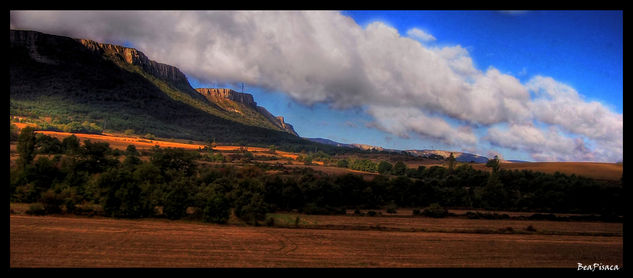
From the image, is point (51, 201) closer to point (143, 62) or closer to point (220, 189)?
point (220, 189)

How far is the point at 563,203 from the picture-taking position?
21500 millimetres

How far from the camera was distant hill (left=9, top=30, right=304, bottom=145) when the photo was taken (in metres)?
43.9

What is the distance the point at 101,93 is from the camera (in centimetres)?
6112

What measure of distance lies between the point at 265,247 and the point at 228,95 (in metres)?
126

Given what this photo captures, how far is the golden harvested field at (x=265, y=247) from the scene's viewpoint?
336 inches

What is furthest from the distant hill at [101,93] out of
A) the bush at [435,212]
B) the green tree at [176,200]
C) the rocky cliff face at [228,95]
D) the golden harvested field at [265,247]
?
the rocky cliff face at [228,95]

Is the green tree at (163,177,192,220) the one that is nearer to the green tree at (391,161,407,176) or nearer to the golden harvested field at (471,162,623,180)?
the golden harvested field at (471,162,623,180)

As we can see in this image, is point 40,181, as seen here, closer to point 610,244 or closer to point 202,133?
point 610,244

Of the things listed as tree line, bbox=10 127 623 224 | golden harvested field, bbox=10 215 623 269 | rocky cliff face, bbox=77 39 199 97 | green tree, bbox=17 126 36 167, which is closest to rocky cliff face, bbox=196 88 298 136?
rocky cliff face, bbox=77 39 199 97

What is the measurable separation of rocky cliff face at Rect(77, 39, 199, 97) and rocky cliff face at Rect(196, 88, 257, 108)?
594 inches

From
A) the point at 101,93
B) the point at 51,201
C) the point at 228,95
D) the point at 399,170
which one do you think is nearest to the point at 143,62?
the point at 228,95
